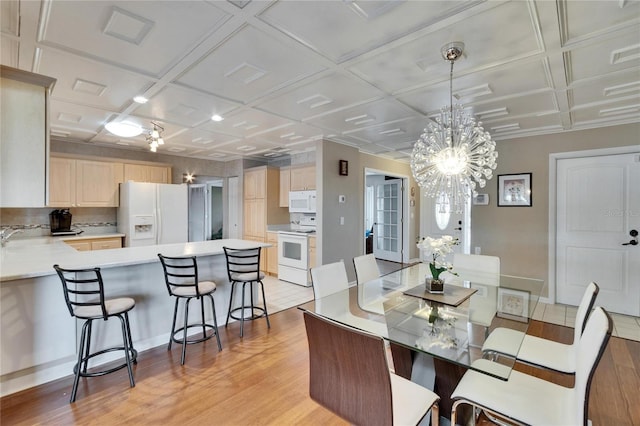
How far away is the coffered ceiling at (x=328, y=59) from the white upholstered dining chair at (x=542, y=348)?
162 cm

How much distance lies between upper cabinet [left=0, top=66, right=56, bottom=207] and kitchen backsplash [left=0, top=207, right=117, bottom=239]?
3239 millimetres

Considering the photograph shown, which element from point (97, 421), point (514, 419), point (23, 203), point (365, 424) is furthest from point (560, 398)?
point (23, 203)

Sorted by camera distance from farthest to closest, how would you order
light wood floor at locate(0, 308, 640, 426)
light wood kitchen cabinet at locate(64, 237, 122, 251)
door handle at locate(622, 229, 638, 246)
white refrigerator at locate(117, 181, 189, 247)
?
white refrigerator at locate(117, 181, 189, 247), light wood kitchen cabinet at locate(64, 237, 122, 251), door handle at locate(622, 229, 638, 246), light wood floor at locate(0, 308, 640, 426)

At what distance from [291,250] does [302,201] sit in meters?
0.90

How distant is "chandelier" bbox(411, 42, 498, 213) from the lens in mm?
2365

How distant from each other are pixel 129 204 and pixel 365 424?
16.3ft

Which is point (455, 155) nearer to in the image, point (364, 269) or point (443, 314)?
point (443, 314)

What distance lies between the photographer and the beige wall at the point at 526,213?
13.2 feet

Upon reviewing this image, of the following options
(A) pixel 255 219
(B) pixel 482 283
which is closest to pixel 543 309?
(B) pixel 482 283

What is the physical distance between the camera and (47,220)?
15.3 feet

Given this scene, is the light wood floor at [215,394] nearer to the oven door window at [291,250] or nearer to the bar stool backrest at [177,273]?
the bar stool backrest at [177,273]

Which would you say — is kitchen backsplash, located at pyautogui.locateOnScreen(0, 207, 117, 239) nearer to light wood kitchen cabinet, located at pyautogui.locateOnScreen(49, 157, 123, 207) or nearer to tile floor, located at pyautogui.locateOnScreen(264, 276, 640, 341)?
light wood kitchen cabinet, located at pyautogui.locateOnScreen(49, 157, 123, 207)

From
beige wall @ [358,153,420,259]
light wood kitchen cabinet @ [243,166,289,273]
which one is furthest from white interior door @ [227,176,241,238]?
beige wall @ [358,153,420,259]

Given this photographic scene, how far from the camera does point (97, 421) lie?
186cm
